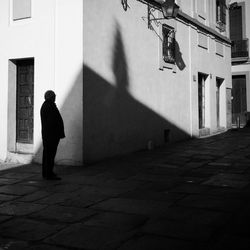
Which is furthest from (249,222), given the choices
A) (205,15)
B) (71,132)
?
(205,15)

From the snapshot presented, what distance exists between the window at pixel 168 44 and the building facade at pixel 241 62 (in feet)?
34.5

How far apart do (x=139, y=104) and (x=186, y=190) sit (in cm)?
543

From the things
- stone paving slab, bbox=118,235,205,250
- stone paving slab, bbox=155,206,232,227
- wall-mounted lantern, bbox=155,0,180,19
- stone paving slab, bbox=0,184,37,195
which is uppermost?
wall-mounted lantern, bbox=155,0,180,19

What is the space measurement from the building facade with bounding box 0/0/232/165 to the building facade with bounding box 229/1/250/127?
1083 cm

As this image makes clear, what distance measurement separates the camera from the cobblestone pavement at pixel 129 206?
13.8 feet

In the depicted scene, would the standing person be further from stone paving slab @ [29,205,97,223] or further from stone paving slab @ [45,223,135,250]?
stone paving slab @ [45,223,135,250]

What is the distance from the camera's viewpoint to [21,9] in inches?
405

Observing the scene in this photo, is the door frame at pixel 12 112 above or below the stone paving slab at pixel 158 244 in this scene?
above

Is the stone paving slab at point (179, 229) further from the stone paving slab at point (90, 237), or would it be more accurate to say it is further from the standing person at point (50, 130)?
the standing person at point (50, 130)

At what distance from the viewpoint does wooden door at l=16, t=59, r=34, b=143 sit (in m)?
10.5

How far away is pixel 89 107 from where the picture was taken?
9508mm

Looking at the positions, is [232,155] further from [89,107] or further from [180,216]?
[180,216]

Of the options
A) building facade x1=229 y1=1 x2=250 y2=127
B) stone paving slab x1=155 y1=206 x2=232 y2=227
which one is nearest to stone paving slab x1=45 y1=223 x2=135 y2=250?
stone paving slab x1=155 y1=206 x2=232 y2=227

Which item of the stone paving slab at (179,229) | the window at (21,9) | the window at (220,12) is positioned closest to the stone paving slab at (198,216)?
the stone paving slab at (179,229)
